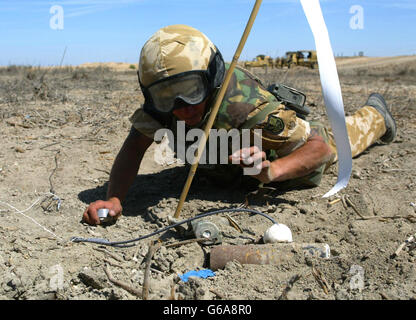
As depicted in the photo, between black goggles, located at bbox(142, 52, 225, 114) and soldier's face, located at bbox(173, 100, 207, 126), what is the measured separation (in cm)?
4

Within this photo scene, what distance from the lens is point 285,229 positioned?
2.00 meters

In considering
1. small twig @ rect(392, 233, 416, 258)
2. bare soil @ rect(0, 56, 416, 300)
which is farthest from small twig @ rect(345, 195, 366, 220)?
small twig @ rect(392, 233, 416, 258)

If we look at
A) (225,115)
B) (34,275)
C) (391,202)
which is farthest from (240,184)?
(34,275)

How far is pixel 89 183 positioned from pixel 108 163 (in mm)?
411

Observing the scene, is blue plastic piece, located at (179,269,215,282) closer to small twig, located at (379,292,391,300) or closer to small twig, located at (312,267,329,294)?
small twig, located at (312,267,329,294)

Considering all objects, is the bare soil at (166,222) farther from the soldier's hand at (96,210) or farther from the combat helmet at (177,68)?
the combat helmet at (177,68)

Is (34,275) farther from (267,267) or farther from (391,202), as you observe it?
(391,202)

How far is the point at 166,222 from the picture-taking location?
2.40m

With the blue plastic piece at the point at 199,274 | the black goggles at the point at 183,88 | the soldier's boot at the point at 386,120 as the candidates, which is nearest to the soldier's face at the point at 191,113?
the black goggles at the point at 183,88

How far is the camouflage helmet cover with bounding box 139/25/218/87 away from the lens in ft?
6.91

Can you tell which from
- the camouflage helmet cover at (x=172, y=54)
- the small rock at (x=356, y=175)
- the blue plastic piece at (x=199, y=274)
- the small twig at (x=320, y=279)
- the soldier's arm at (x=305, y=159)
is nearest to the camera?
the small twig at (x=320, y=279)

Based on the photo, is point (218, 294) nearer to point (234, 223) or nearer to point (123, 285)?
point (123, 285)

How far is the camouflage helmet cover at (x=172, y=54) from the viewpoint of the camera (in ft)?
6.91

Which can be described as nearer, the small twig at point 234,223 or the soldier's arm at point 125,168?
the small twig at point 234,223
